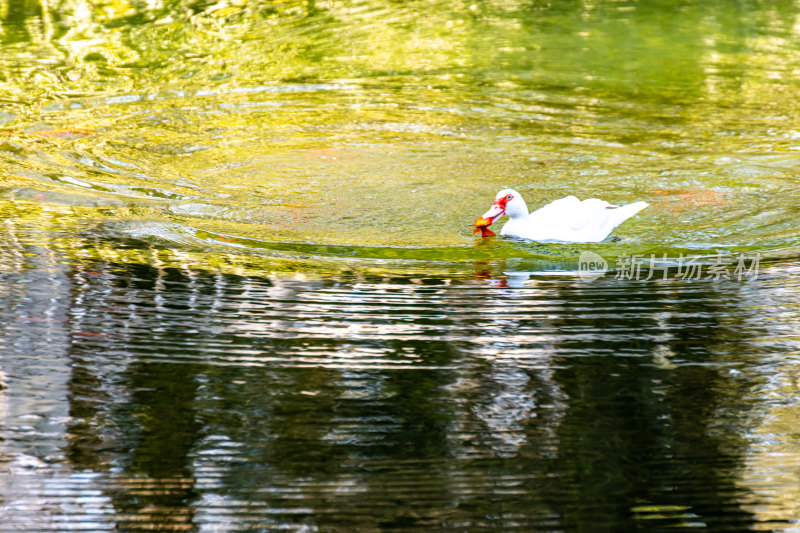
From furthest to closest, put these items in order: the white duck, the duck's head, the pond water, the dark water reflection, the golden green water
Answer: the golden green water < the duck's head < the white duck < the pond water < the dark water reflection

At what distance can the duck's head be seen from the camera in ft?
22.4

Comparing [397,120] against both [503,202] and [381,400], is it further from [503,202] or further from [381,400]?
[381,400]

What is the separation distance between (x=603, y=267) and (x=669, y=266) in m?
0.41

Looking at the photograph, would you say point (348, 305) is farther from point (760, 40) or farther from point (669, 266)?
point (760, 40)

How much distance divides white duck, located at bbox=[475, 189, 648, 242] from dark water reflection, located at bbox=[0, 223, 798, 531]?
969 mm

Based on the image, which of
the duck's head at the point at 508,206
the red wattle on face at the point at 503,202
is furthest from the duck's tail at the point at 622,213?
the red wattle on face at the point at 503,202

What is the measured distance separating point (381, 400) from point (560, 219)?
9.37ft

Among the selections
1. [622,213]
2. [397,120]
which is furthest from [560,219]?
[397,120]

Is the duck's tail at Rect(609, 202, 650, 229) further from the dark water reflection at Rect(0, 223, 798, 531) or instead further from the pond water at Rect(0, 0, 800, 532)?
the dark water reflection at Rect(0, 223, 798, 531)

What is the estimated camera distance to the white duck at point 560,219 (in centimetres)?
666

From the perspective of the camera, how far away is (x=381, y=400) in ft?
13.9

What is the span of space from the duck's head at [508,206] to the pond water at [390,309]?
0.68 feet

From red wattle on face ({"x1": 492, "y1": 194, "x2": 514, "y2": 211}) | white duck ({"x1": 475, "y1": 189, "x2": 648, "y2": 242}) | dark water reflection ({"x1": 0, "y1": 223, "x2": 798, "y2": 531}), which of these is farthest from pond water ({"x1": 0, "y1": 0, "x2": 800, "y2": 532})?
red wattle on face ({"x1": 492, "y1": 194, "x2": 514, "y2": 211})

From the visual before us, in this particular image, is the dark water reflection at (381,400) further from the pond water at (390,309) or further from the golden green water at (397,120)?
the golden green water at (397,120)
